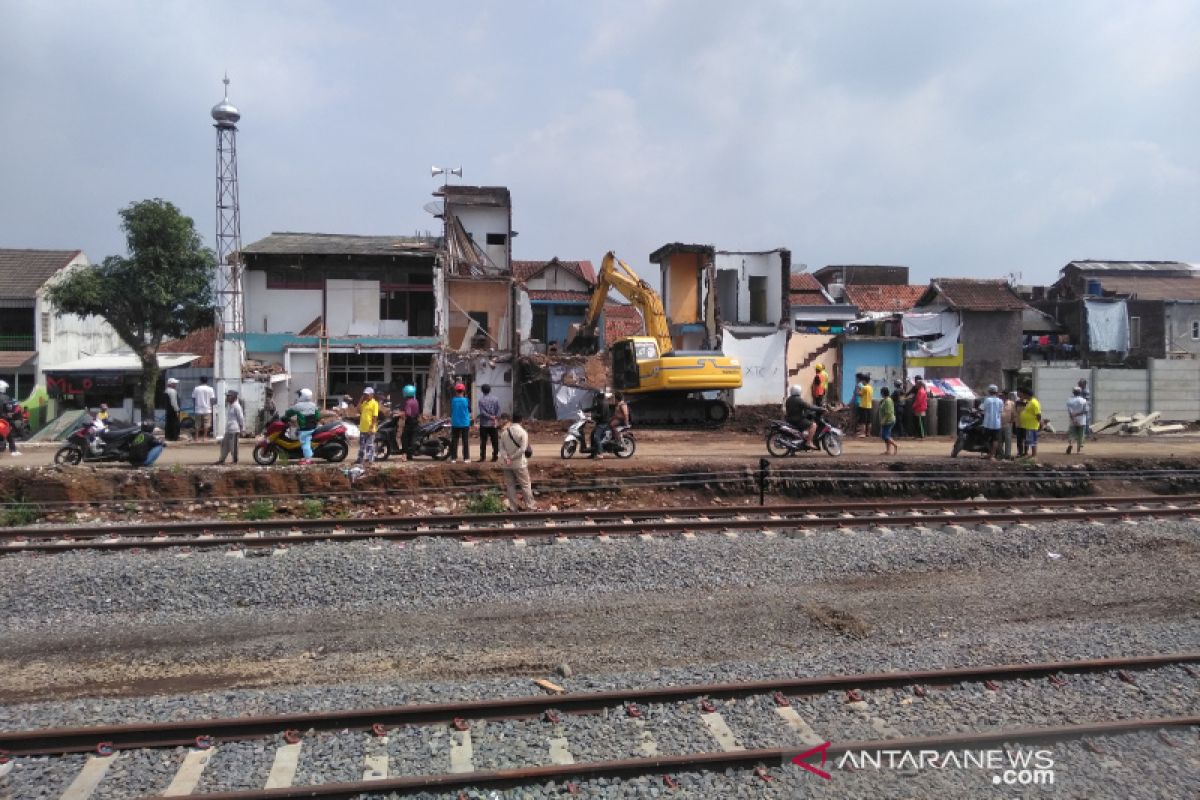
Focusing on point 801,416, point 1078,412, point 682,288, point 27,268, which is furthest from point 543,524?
point 27,268

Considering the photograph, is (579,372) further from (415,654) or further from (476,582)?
(415,654)

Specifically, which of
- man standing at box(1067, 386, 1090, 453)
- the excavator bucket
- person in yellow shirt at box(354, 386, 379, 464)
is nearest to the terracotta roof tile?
the excavator bucket

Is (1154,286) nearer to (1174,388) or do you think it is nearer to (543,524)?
(1174,388)

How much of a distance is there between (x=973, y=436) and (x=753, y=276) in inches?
695

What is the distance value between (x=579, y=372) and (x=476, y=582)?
768 inches

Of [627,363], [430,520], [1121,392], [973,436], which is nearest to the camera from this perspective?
[430,520]

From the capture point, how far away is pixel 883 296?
139 ft

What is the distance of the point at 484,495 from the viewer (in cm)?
1401

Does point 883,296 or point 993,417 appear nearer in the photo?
point 993,417

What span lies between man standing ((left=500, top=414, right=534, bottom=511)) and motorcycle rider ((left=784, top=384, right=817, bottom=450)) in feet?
22.7

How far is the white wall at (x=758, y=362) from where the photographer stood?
2942cm

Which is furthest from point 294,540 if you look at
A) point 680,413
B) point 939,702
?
point 680,413

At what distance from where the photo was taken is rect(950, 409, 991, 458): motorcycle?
1738 centimetres

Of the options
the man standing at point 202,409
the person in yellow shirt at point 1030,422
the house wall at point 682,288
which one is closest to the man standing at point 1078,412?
the person in yellow shirt at point 1030,422
